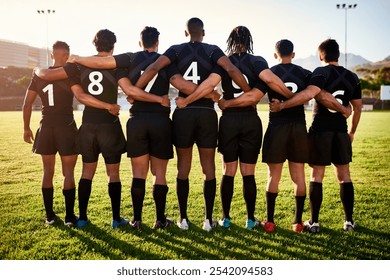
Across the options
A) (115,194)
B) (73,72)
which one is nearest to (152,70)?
(73,72)

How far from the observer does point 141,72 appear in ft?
13.3

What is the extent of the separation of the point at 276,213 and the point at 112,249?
2.40 metres

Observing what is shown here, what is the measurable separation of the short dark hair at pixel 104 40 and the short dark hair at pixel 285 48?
2.01 metres

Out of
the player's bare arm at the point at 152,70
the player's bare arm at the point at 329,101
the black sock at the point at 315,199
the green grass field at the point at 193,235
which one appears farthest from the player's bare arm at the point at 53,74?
the black sock at the point at 315,199

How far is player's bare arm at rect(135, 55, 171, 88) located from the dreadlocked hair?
0.84 m

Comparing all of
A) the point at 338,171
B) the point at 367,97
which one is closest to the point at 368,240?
the point at 338,171

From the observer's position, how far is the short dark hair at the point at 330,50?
4156mm

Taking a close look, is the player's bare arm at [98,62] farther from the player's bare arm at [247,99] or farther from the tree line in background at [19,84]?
the tree line in background at [19,84]

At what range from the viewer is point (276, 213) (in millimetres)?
4883

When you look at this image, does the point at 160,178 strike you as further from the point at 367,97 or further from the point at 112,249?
the point at 367,97

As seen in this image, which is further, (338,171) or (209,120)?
(338,171)

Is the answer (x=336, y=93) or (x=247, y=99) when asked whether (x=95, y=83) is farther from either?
(x=336, y=93)

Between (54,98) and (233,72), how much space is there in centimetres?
230

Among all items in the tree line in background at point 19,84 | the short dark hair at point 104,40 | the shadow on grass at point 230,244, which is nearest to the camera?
the shadow on grass at point 230,244
